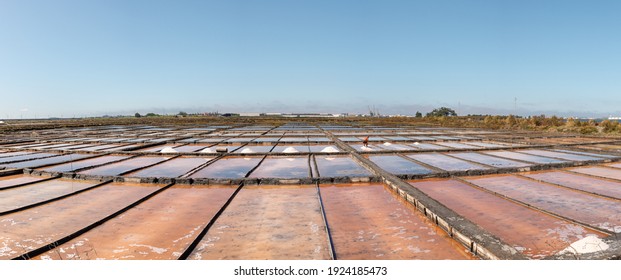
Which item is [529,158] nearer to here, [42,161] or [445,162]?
[445,162]

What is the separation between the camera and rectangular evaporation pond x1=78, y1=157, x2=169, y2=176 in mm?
7785

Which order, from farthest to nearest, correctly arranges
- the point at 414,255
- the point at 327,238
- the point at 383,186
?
the point at 383,186 < the point at 327,238 < the point at 414,255

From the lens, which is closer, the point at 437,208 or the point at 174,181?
the point at 437,208

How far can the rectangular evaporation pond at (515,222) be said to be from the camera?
3.34 metres

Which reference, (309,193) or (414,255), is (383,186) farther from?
(414,255)

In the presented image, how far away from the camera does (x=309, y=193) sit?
5613mm

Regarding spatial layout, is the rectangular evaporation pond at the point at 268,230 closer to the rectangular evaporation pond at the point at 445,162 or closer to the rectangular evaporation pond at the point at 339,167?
the rectangular evaporation pond at the point at 339,167

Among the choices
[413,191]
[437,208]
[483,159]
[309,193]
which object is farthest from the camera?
[483,159]

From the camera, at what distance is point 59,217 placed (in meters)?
4.40

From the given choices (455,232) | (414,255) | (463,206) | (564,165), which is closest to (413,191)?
(463,206)

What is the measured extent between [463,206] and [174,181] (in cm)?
551

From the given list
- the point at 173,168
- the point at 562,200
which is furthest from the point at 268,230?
the point at 173,168

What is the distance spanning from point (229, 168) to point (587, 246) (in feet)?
23.8

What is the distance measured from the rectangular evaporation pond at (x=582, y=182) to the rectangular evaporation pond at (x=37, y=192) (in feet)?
32.3
